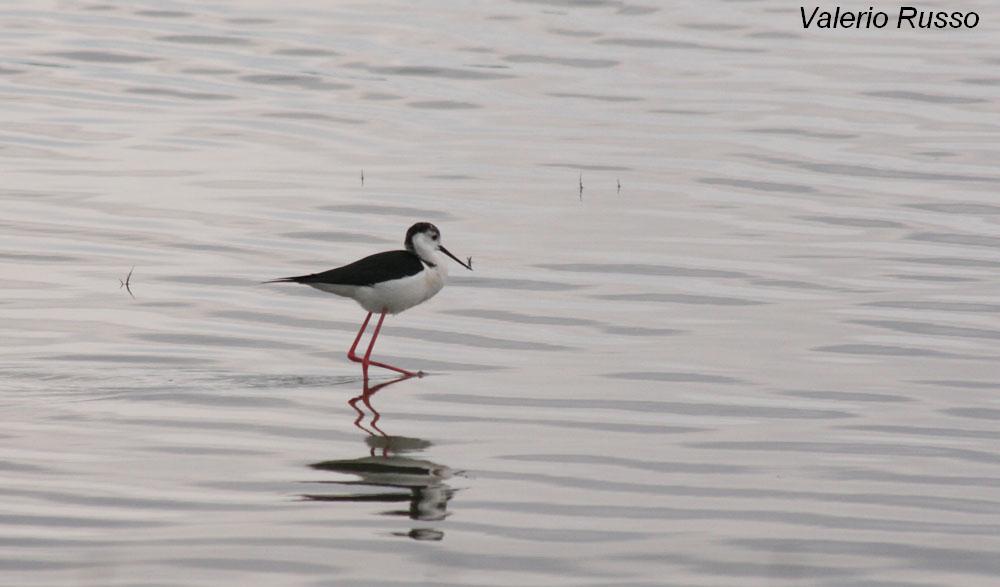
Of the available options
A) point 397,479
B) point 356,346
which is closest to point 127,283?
point 356,346

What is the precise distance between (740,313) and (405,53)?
11.3 meters

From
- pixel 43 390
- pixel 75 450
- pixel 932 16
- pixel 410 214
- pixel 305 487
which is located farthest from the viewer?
pixel 932 16

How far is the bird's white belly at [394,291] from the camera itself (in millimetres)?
11414

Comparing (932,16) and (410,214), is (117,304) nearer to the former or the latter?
(410,214)

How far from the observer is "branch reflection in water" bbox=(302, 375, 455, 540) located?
26.1 feet

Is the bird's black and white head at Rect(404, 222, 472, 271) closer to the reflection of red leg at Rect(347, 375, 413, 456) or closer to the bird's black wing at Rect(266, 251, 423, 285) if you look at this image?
the bird's black wing at Rect(266, 251, 423, 285)

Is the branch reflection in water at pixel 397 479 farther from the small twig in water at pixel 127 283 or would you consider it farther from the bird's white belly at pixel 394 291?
the small twig in water at pixel 127 283

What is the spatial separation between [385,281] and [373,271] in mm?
100

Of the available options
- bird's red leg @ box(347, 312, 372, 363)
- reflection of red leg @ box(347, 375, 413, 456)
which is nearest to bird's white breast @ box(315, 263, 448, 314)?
bird's red leg @ box(347, 312, 372, 363)

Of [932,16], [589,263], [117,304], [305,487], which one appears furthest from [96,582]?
[932,16]

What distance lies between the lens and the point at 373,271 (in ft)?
37.6

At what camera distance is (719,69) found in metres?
21.4

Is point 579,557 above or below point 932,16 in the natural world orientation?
below

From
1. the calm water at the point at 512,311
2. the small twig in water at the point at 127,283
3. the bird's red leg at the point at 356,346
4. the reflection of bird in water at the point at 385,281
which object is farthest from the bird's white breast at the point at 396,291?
the small twig in water at the point at 127,283
